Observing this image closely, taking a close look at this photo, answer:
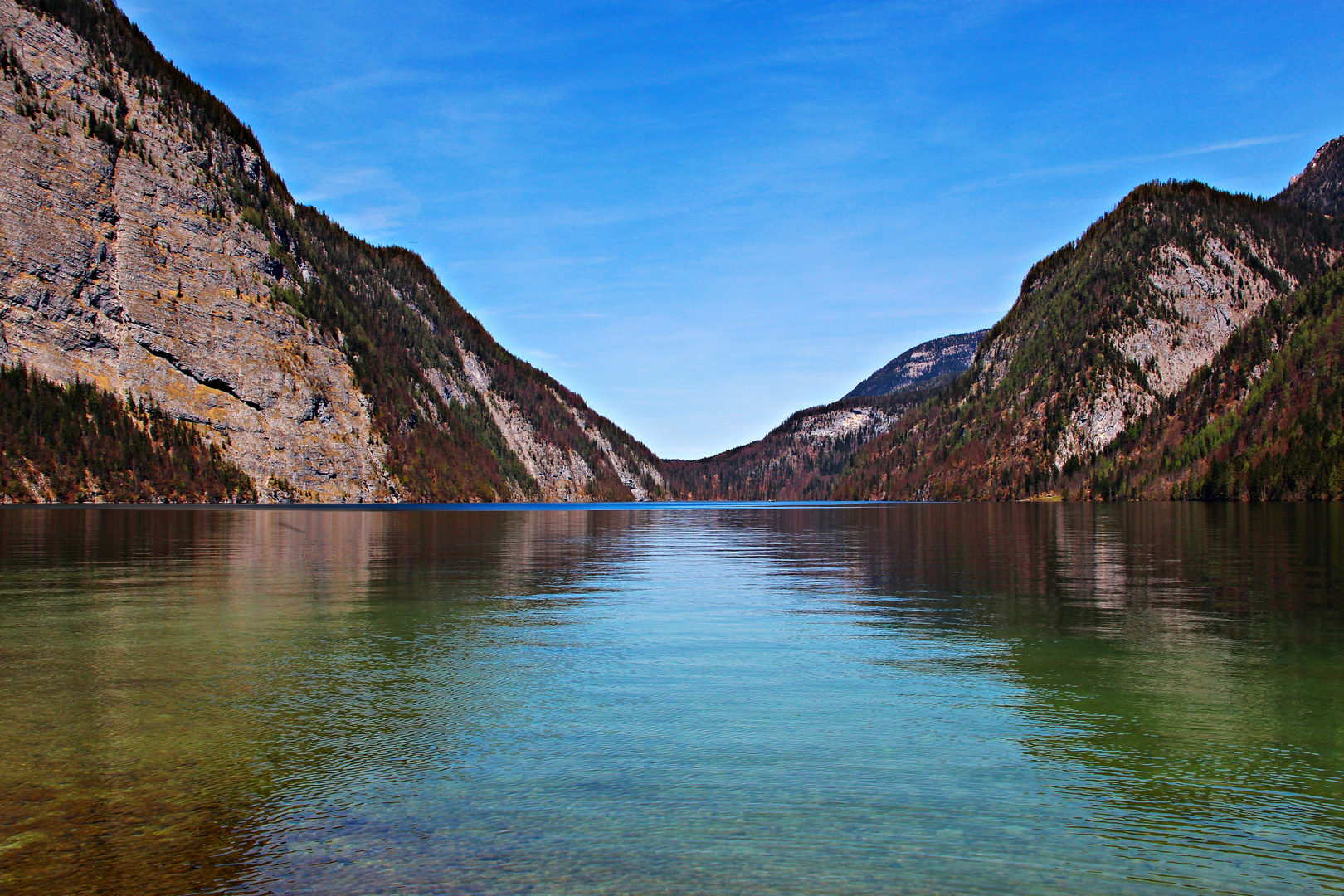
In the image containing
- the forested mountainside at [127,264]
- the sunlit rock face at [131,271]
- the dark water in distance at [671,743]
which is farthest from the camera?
the forested mountainside at [127,264]

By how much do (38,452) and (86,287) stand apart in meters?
36.3

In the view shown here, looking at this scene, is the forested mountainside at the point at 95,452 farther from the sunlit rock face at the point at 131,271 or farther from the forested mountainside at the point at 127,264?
the sunlit rock face at the point at 131,271

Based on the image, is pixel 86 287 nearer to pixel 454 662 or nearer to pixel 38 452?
pixel 38 452

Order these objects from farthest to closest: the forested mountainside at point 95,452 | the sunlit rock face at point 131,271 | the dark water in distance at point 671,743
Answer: the sunlit rock face at point 131,271, the forested mountainside at point 95,452, the dark water in distance at point 671,743

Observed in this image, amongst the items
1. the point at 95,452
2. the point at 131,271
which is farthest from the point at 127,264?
the point at 95,452

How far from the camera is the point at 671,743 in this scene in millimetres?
10852

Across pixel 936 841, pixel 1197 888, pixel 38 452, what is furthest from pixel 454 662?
pixel 38 452

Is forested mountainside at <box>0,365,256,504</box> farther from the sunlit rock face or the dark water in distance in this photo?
the dark water in distance

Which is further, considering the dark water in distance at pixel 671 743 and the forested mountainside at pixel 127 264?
the forested mountainside at pixel 127 264

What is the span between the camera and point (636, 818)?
27.5 feet

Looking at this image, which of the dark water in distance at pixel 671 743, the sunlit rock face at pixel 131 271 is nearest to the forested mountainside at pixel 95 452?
the sunlit rock face at pixel 131 271

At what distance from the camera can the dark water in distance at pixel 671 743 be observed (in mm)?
7418

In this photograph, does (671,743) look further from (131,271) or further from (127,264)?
(127,264)

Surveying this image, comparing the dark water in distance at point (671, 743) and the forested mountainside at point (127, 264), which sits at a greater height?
the forested mountainside at point (127, 264)
